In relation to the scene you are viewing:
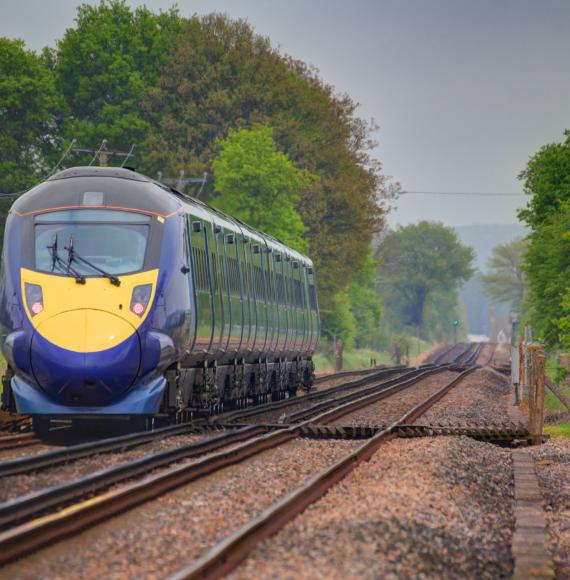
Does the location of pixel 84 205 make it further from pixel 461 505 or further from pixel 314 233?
pixel 314 233

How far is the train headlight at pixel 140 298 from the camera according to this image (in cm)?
1608

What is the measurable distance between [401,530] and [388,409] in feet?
55.7

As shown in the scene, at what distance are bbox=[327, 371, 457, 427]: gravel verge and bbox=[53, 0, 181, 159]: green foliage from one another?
2480cm

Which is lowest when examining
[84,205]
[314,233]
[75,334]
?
[75,334]

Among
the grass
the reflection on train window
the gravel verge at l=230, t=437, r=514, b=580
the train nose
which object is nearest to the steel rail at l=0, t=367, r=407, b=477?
the train nose

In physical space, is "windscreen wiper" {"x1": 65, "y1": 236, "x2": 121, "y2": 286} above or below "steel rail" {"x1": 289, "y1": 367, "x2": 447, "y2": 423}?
above

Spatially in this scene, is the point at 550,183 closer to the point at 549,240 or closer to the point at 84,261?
the point at 549,240

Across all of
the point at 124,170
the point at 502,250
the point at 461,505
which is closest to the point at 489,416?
the point at 124,170

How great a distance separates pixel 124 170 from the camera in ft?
58.6

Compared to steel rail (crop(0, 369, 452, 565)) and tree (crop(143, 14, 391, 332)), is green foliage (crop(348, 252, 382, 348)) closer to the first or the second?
tree (crop(143, 14, 391, 332))

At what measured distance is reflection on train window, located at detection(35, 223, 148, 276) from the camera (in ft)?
53.4

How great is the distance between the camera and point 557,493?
42.6 feet

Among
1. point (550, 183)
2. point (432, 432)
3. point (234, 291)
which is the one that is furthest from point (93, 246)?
point (550, 183)

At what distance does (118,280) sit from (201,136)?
43071 mm
